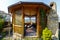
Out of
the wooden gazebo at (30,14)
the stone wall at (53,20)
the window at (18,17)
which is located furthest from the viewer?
the stone wall at (53,20)

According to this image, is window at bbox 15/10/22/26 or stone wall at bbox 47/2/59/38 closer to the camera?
window at bbox 15/10/22/26

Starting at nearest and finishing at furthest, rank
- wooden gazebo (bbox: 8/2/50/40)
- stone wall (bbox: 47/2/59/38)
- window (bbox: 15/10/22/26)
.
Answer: wooden gazebo (bbox: 8/2/50/40) → window (bbox: 15/10/22/26) → stone wall (bbox: 47/2/59/38)

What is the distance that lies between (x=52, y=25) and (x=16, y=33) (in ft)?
11.4

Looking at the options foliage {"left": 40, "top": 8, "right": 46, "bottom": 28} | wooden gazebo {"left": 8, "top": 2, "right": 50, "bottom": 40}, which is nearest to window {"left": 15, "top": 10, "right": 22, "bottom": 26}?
wooden gazebo {"left": 8, "top": 2, "right": 50, "bottom": 40}

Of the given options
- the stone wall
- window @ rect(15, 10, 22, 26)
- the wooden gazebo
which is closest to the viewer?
the wooden gazebo

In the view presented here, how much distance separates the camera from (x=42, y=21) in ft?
38.8

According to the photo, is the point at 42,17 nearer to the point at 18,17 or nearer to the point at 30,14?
the point at 30,14

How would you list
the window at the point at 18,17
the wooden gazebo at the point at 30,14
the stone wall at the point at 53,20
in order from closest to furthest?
the wooden gazebo at the point at 30,14, the window at the point at 18,17, the stone wall at the point at 53,20

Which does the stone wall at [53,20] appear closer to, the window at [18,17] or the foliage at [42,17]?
the foliage at [42,17]

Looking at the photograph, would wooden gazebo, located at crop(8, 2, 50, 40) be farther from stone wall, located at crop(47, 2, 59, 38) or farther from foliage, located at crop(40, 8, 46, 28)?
stone wall, located at crop(47, 2, 59, 38)

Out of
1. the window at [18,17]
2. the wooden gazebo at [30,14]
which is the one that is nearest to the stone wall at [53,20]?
the wooden gazebo at [30,14]

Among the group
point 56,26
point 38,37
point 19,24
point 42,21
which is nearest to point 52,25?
point 56,26

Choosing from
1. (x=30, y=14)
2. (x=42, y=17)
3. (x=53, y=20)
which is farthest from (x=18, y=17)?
(x=53, y=20)

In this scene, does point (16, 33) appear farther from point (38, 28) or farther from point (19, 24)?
point (38, 28)
